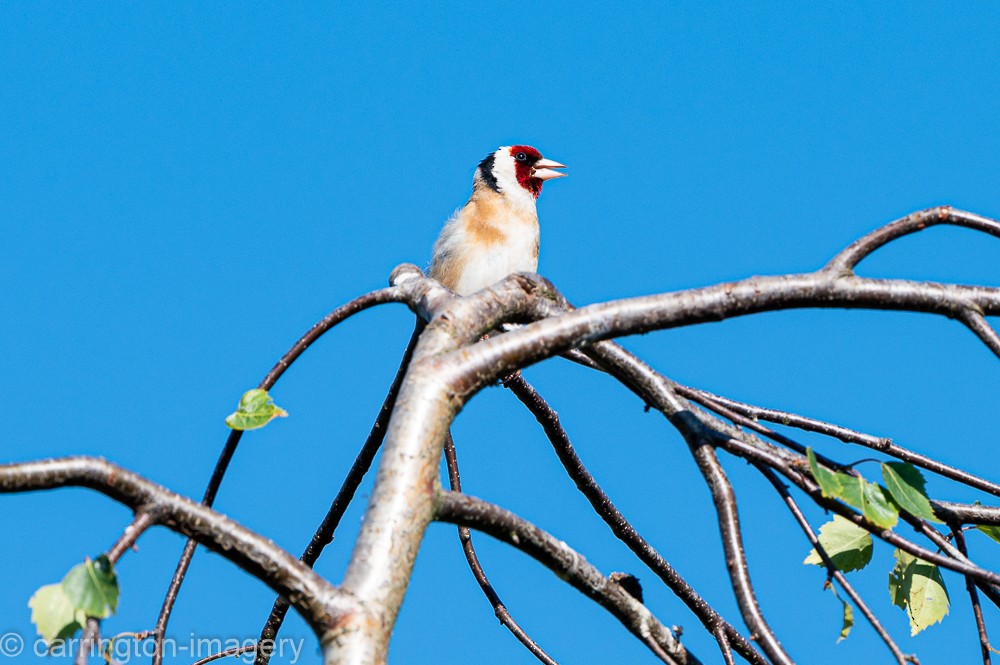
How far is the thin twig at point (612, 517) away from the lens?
2523mm

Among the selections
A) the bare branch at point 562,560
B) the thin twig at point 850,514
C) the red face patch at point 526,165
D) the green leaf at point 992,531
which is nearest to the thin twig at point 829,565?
the thin twig at point 850,514

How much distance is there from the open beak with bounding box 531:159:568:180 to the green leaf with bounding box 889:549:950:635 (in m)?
4.71

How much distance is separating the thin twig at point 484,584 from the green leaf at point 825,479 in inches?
38.6

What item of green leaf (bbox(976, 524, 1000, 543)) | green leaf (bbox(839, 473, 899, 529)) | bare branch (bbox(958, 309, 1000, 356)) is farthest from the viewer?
green leaf (bbox(976, 524, 1000, 543))

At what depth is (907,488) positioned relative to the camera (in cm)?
201

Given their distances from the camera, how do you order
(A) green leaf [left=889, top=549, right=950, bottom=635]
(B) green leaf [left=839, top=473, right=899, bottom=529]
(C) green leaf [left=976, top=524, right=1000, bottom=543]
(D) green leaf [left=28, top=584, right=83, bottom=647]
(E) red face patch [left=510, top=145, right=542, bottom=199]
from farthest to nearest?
(E) red face patch [left=510, top=145, right=542, bottom=199] < (A) green leaf [left=889, top=549, right=950, bottom=635] < (C) green leaf [left=976, top=524, right=1000, bottom=543] < (B) green leaf [left=839, top=473, right=899, bottom=529] < (D) green leaf [left=28, top=584, right=83, bottom=647]

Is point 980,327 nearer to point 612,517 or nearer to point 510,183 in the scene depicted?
point 612,517

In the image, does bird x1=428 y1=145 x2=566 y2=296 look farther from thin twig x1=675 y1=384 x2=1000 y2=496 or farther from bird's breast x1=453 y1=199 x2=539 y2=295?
thin twig x1=675 y1=384 x2=1000 y2=496

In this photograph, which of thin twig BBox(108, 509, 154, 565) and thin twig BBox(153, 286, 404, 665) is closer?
thin twig BBox(108, 509, 154, 565)

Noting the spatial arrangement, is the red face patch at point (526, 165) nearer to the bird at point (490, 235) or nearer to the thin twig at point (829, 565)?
the bird at point (490, 235)

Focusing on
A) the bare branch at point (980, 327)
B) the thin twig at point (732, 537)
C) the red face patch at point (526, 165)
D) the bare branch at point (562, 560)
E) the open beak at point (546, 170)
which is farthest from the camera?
the open beak at point (546, 170)

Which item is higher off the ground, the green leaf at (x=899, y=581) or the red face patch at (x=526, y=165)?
the red face patch at (x=526, y=165)

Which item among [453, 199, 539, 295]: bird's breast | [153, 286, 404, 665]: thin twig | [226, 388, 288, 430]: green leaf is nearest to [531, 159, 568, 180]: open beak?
[453, 199, 539, 295]: bird's breast

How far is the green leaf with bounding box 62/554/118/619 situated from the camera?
5.00 ft
